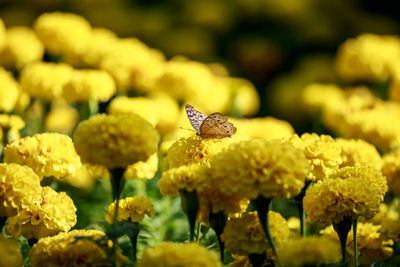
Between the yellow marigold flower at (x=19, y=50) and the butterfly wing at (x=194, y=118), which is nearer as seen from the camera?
the butterfly wing at (x=194, y=118)

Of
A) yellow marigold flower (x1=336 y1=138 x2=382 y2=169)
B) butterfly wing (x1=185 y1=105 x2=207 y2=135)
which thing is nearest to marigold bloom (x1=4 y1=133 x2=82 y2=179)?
butterfly wing (x1=185 y1=105 x2=207 y2=135)

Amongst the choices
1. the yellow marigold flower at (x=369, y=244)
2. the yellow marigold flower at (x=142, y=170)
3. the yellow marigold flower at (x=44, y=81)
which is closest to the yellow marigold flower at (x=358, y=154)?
the yellow marigold flower at (x=369, y=244)

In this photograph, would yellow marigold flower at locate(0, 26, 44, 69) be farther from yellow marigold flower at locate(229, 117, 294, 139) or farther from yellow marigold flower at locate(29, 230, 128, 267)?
yellow marigold flower at locate(29, 230, 128, 267)

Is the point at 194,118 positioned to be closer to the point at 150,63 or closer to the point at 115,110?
the point at 115,110

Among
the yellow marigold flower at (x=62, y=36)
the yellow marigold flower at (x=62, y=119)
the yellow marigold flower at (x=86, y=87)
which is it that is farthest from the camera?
the yellow marigold flower at (x=62, y=119)

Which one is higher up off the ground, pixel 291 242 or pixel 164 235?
pixel 291 242

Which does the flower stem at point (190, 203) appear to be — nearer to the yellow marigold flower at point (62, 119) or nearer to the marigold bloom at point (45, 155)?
the marigold bloom at point (45, 155)

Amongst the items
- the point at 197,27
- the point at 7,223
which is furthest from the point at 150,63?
the point at 197,27

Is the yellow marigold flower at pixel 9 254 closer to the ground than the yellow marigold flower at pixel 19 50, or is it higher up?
closer to the ground
